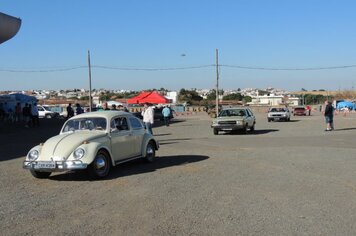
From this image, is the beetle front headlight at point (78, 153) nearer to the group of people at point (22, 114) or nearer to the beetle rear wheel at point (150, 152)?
the beetle rear wheel at point (150, 152)

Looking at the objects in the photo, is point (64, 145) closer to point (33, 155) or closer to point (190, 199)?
point (33, 155)

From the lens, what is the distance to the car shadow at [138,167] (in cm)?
1093

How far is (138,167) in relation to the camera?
12523 mm

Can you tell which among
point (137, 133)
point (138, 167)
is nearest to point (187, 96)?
point (137, 133)

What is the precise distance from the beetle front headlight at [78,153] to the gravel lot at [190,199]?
54 cm

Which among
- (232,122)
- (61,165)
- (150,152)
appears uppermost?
(232,122)

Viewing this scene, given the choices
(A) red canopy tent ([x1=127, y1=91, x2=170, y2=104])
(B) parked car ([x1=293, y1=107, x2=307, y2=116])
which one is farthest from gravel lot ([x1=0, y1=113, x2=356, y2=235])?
(B) parked car ([x1=293, y1=107, x2=307, y2=116])

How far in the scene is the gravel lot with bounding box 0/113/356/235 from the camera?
20.8ft

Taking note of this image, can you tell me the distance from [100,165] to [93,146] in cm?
46

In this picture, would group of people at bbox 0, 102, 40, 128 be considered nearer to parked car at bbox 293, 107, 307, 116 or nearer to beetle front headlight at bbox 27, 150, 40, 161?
beetle front headlight at bbox 27, 150, 40, 161

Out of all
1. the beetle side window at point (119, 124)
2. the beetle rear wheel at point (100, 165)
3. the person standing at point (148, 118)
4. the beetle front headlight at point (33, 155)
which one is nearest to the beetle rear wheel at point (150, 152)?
the beetle side window at point (119, 124)

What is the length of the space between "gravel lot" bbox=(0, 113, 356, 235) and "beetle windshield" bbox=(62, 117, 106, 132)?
1.17 metres

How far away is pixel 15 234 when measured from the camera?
6.10 m

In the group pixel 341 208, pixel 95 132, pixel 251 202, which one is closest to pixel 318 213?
pixel 341 208
